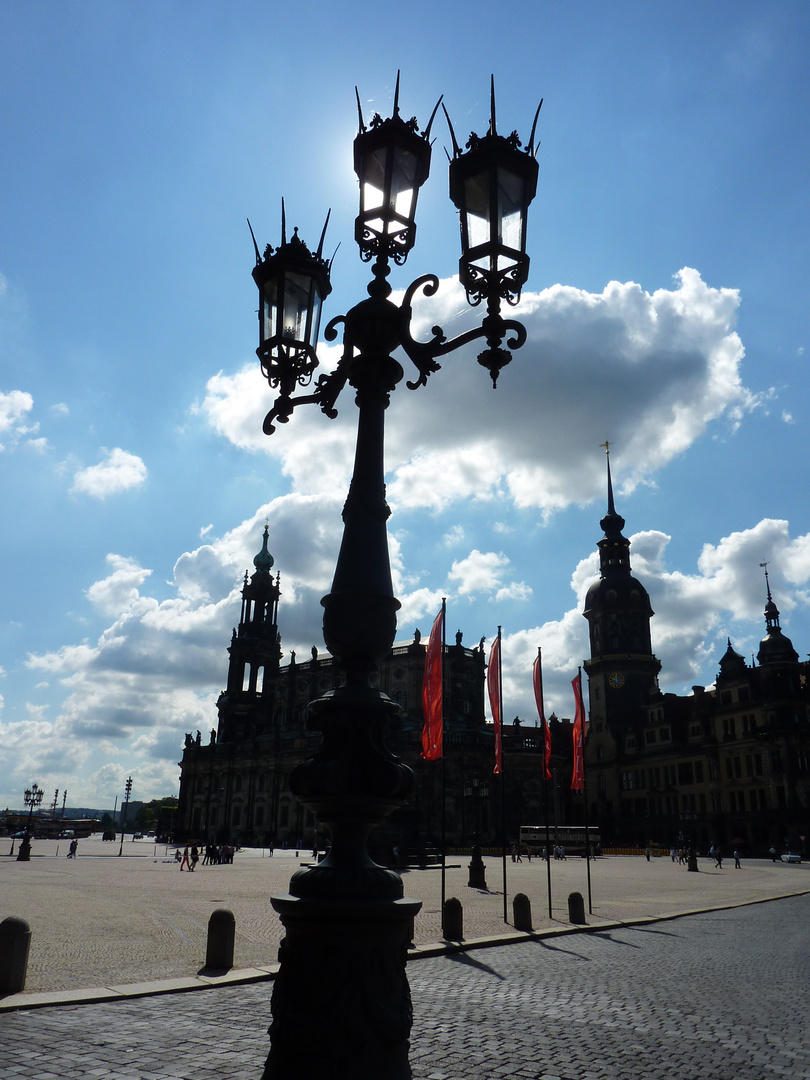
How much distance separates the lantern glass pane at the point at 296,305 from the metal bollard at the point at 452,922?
41.0ft

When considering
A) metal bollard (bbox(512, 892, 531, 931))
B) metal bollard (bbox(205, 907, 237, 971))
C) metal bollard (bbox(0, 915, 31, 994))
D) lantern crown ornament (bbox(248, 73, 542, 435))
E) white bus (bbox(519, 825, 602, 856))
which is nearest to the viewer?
lantern crown ornament (bbox(248, 73, 542, 435))

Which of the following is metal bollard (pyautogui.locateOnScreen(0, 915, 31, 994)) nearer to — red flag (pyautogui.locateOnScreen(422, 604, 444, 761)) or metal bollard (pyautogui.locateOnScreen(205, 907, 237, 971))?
metal bollard (pyautogui.locateOnScreen(205, 907, 237, 971))

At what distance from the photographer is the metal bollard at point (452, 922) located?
49.8 feet

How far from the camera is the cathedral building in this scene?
6638 centimetres

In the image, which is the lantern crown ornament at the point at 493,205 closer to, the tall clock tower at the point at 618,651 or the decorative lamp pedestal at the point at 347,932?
the decorative lamp pedestal at the point at 347,932

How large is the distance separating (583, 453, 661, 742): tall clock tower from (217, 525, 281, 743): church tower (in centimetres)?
4288

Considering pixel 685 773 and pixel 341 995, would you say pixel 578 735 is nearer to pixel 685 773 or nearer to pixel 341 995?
pixel 341 995

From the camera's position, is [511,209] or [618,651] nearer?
[511,209]

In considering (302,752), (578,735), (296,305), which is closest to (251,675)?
(302,752)

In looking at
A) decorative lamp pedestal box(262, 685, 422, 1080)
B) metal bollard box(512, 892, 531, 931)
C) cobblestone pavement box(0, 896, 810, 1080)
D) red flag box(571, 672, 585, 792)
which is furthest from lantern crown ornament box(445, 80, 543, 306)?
red flag box(571, 672, 585, 792)

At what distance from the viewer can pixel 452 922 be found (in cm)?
1525

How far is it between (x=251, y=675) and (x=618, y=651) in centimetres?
4939

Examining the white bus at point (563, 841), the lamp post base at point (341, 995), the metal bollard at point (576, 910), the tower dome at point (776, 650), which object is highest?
the tower dome at point (776, 650)

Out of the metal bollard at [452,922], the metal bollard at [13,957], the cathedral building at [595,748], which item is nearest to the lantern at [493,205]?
the metal bollard at [13,957]
